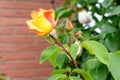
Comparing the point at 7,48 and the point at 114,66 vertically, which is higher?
the point at 7,48

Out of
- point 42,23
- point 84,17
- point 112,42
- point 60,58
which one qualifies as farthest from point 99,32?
point 42,23

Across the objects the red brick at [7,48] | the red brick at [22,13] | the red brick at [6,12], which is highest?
the red brick at [6,12]

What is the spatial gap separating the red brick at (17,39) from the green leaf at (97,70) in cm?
141

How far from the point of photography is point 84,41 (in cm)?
62

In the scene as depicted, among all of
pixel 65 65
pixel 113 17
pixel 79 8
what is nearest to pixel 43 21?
pixel 65 65

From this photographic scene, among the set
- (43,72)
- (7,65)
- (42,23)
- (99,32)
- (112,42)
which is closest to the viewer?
(42,23)

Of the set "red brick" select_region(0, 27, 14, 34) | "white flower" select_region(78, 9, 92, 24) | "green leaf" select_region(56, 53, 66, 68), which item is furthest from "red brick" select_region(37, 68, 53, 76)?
"green leaf" select_region(56, 53, 66, 68)

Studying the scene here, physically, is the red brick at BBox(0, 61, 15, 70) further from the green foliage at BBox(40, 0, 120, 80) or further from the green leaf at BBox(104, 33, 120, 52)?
the green leaf at BBox(104, 33, 120, 52)

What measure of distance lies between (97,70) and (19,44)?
1.46 meters

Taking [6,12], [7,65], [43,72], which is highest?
[6,12]

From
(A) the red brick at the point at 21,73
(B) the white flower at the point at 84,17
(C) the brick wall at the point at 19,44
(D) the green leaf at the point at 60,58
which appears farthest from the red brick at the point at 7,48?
(D) the green leaf at the point at 60,58

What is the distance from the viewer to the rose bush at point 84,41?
0.60 meters

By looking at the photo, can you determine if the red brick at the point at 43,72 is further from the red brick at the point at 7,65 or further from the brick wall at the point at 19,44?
the red brick at the point at 7,65

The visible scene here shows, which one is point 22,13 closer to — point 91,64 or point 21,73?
point 21,73
